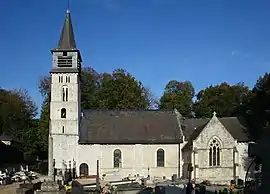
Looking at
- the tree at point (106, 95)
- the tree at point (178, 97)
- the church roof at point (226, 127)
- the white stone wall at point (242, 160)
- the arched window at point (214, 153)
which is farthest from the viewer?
the tree at point (178, 97)

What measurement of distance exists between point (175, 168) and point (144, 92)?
85.7ft

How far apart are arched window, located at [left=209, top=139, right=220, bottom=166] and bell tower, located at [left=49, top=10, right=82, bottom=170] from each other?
1467 cm

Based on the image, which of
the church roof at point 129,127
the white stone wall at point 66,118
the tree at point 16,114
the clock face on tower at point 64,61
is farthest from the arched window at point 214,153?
the tree at point 16,114

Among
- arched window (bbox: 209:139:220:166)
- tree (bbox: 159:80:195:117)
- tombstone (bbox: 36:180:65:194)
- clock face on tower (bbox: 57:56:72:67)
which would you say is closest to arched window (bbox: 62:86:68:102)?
clock face on tower (bbox: 57:56:72:67)

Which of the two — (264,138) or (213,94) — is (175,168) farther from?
(264,138)

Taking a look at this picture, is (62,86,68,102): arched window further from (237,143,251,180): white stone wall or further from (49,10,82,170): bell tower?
(237,143,251,180): white stone wall

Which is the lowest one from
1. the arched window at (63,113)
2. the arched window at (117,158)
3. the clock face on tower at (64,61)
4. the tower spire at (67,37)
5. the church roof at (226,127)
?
the arched window at (117,158)

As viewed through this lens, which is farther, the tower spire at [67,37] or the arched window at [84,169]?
the tower spire at [67,37]

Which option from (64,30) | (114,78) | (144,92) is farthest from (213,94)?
(64,30)

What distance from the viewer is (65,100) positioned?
159ft

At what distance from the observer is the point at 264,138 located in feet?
16.9

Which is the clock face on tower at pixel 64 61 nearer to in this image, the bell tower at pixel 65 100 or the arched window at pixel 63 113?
the bell tower at pixel 65 100

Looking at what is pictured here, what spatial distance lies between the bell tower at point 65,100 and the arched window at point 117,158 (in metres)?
4.47

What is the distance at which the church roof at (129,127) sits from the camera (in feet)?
159
